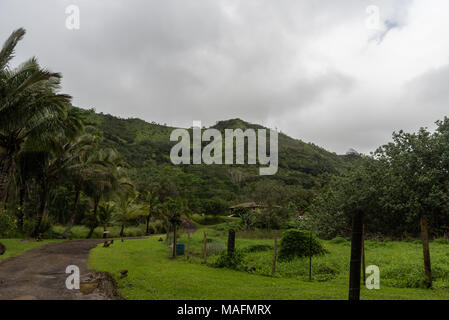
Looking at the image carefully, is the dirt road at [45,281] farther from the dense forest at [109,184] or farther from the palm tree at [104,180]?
the palm tree at [104,180]

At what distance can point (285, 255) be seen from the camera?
43.2 ft

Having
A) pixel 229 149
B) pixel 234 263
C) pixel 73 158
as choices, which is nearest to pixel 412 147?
pixel 234 263

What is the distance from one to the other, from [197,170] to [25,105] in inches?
2607

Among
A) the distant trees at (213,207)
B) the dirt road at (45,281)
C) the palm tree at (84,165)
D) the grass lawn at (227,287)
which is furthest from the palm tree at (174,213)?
the distant trees at (213,207)

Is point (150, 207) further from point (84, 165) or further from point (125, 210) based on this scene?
point (84, 165)

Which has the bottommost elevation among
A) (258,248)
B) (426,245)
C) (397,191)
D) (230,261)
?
(258,248)

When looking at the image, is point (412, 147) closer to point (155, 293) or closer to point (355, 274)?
point (355, 274)

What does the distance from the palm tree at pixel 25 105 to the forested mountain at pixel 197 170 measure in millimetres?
15394

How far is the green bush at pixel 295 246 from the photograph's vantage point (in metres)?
13.2

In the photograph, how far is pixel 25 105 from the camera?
14289mm

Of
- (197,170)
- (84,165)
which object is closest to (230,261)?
(84,165)

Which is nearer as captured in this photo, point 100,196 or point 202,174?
point 100,196

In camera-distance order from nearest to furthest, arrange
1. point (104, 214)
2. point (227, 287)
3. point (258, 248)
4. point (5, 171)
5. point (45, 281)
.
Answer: point (227, 287), point (45, 281), point (258, 248), point (5, 171), point (104, 214)
